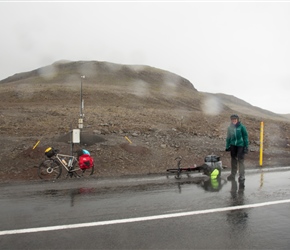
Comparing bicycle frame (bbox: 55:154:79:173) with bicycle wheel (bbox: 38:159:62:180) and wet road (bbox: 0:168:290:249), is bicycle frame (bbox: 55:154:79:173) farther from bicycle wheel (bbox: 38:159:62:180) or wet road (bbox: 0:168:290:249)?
wet road (bbox: 0:168:290:249)

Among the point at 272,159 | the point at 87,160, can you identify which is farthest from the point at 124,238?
the point at 272,159

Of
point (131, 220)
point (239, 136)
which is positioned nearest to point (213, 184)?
point (239, 136)

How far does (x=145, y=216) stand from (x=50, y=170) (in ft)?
19.0

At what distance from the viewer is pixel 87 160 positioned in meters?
10.4

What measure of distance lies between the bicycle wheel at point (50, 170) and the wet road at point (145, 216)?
6.69 feet

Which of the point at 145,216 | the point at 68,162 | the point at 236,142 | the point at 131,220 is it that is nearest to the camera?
the point at 131,220

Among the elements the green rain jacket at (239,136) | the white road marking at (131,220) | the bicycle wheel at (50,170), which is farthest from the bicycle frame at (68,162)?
the white road marking at (131,220)

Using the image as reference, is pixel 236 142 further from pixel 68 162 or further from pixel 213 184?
pixel 68 162

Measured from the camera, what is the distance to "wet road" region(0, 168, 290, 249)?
13.3ft

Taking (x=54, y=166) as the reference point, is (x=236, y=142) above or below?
above

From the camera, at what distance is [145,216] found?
5.02 metres

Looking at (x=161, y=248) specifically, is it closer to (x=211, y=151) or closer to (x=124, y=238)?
(x=124, y=238)

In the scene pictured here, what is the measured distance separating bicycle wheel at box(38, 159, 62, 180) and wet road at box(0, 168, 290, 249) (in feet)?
6.69

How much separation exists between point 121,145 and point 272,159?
771 centimetres
